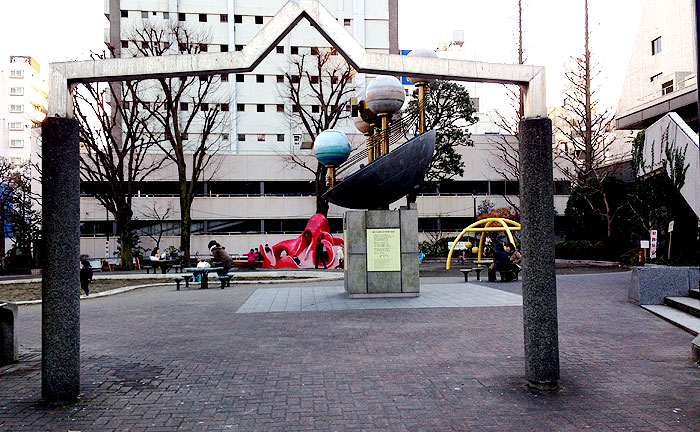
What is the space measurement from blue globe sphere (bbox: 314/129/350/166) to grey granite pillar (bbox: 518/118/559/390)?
34.3 feet

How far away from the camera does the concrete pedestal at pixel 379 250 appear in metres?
14.9

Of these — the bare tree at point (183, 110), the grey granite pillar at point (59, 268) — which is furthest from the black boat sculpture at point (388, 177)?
the bare tree at point (183, 110)

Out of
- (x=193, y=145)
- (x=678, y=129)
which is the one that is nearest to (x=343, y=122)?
(x=193, y=145)

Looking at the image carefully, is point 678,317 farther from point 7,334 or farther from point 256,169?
point 256,169

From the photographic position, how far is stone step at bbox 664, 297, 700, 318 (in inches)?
Answer: 425

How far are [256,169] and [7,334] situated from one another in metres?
40.7

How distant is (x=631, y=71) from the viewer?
47.8 meters

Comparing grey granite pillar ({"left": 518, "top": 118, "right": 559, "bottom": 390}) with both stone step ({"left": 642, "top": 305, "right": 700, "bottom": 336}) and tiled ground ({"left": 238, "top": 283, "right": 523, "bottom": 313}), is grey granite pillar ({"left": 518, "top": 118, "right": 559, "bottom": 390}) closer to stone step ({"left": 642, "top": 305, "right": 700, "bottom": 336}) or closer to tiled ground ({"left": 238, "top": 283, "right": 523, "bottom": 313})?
stone step ({"left": 642, "top": 305, "right": 700, "bottom": 336})

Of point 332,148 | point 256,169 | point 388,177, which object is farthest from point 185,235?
point 388,177

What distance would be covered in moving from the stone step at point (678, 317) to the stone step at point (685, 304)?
0.08 meters

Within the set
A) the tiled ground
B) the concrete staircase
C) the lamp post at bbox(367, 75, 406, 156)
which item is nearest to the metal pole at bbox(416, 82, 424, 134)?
the lamp post at bbox(367, 75, 406, 156)

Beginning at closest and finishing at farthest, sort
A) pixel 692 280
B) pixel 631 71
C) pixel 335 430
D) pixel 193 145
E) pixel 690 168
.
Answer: pixel 335 430 → pixel 692 280 → pixel 690 168 → pixel 631 71 → pixel 193 145

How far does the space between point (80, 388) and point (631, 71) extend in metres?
50.4

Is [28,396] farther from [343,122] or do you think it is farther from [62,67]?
[343,122]
